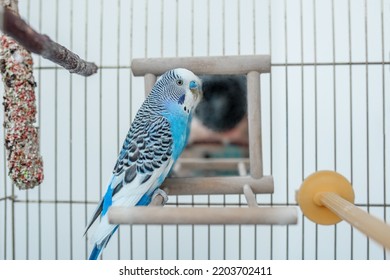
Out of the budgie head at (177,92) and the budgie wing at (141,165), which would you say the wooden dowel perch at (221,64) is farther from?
the budgie wing at (141,165)

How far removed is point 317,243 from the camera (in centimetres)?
94

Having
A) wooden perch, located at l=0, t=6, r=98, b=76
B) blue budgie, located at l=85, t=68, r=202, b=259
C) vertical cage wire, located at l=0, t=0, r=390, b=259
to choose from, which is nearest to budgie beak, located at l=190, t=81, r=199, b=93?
blue budgie, located at l=85, t=68, r=202, b=259

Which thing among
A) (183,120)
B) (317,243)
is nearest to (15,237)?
(183,120)

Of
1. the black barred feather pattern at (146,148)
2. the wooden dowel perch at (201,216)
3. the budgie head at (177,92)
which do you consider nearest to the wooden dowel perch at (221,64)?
the budgie head at (177,92)

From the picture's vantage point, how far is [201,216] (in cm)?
50

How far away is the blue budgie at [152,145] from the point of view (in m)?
0.75

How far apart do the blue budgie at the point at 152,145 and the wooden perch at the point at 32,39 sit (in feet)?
0.60

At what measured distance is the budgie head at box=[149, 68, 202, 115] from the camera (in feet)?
2.73

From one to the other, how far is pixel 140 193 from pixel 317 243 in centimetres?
46

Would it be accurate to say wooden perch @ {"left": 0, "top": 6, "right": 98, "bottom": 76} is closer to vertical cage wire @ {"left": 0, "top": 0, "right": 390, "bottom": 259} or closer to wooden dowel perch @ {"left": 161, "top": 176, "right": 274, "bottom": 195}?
vertical cage wire @ {"left": 0, "top": 0, "right": 390, "bottom": 259}

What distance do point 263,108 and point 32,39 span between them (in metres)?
0.56

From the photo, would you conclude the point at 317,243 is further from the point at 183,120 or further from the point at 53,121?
the point at 53,121

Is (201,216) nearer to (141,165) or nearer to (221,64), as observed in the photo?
(141,165)
